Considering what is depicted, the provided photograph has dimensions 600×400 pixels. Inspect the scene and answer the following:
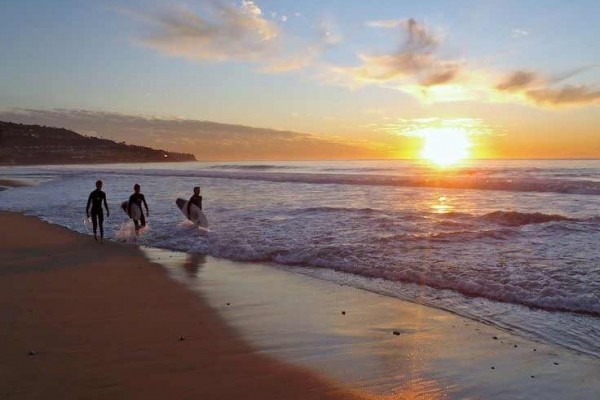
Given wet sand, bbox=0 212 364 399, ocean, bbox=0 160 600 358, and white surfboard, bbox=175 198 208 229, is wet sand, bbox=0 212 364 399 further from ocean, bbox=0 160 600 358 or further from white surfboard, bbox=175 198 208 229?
white surfboard, bbox=175 198 208 229

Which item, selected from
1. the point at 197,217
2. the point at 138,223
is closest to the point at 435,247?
the point at 197,217

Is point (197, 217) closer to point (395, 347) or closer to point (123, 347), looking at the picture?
point (123, 347)

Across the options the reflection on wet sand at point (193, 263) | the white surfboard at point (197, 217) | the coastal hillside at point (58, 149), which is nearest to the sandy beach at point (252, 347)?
the reflection on wet sand at point (193, 263)

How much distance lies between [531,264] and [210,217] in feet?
41.2

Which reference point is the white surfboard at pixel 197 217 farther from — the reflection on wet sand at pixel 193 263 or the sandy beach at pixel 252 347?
the sandy beach at pixel 252 347

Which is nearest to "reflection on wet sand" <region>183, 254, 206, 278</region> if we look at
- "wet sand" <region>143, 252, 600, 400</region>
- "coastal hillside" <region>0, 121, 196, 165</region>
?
"wet sand" <region>143, 252, 600, 400</region>

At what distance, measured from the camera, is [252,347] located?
19.3 feet

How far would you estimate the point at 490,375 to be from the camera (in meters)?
5.16

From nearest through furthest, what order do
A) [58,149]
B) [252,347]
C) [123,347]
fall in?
[123,347] < [252,347] < [58,149]

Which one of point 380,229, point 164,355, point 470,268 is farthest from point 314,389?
point 380,229

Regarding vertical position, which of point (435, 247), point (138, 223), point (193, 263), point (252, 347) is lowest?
point (193, 263)

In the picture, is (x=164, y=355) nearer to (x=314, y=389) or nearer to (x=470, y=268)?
(x=314, y=389)

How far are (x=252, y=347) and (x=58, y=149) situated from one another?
160836 mm

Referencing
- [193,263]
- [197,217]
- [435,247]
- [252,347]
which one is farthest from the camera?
[197,217]
